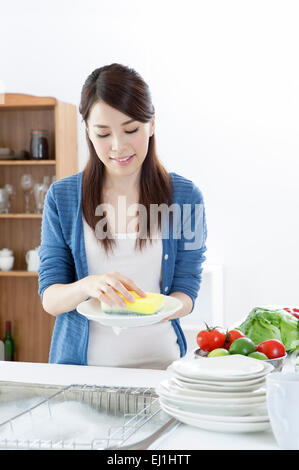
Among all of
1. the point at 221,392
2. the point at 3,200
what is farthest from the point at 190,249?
the point at 3,200

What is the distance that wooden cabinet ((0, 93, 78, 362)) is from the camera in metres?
4.14

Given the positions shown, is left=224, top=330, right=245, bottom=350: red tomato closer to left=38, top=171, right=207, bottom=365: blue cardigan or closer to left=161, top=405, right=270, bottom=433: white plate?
left=38, top=171, right=207, bottom=365: blue cardigan

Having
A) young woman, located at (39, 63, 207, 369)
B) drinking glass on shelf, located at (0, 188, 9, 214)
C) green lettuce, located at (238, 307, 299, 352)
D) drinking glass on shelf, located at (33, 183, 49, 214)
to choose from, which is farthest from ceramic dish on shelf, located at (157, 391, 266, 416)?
drinking glass on shelf, located at (0, 188, 9, 214)

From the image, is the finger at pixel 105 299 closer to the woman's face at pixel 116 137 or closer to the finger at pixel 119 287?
the finger at pixel 119 287

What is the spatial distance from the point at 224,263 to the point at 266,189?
50 centimetres

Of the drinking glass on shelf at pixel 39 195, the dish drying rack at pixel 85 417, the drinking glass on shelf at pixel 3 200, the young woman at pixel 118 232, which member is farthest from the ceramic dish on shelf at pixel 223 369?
the drinking glass on shelf at pixel 3 200

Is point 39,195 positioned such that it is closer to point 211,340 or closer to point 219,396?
point 211,340

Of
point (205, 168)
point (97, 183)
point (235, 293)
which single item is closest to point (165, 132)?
point (205, 168)

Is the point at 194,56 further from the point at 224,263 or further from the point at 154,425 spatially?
the point at 154,425

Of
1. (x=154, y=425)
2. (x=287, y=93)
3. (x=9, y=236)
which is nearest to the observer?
(x=154, y=425)

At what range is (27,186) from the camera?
A: 4078 mm

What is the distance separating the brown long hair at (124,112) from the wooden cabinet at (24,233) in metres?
2.11

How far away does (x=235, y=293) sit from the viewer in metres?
3.89
